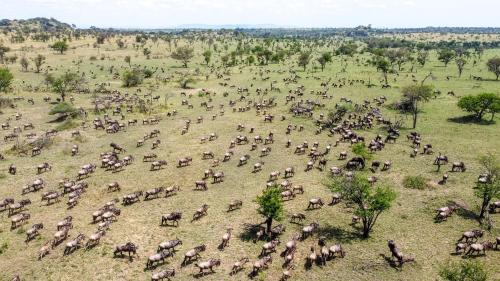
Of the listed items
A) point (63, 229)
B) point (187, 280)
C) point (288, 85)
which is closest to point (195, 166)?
point (63, 229)

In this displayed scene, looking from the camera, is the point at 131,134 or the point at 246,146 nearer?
the point at 246,146

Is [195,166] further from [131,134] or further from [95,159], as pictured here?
[131,134]

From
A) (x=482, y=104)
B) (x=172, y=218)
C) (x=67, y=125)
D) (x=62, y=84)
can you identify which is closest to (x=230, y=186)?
(x=172, y=218)

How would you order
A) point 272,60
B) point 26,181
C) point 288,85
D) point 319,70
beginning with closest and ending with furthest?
1. point 26,181
2. point 288,85
3. point 319,70
4. point 272,60

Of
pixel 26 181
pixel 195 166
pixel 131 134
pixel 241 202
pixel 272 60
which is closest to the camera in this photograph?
pixel 241 202

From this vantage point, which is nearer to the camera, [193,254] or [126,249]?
[193,254]

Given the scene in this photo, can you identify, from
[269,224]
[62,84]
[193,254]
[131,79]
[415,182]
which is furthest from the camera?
[131,79]

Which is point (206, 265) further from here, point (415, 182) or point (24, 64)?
point (24, 64)

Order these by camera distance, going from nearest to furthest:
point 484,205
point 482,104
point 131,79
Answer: point 484,205 → point 482,104 → point 131,79
